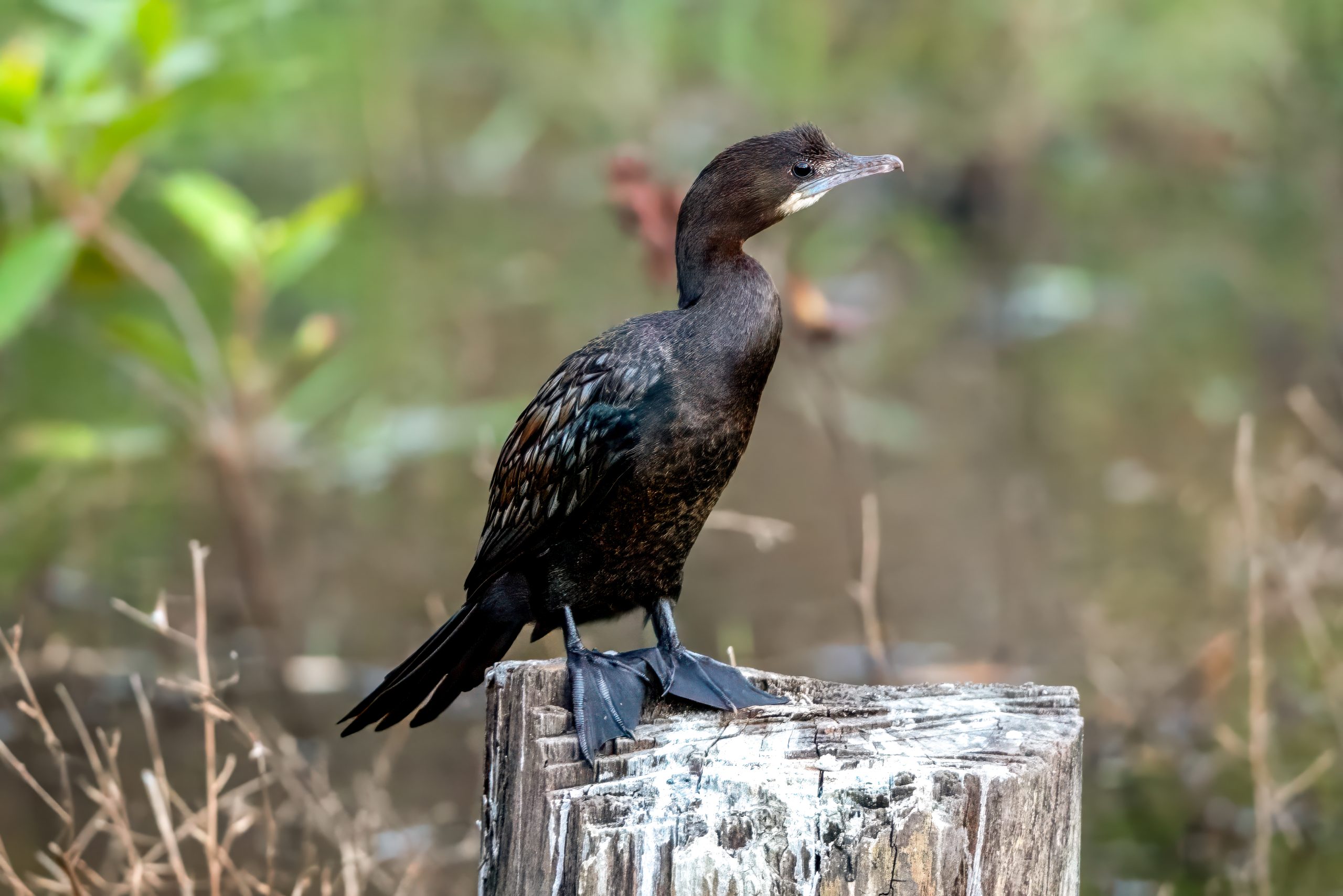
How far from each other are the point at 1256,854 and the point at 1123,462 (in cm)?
397

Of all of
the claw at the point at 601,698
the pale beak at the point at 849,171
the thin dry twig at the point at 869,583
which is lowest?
the claw at the point at 601,698

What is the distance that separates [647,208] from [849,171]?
1381 mm

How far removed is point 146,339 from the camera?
15.4 feet

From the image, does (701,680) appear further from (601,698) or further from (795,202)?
(795,202)

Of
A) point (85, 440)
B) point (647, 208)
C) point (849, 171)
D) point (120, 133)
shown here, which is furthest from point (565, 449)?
point (85, 440)

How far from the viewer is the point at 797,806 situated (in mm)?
2006

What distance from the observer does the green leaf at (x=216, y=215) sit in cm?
460

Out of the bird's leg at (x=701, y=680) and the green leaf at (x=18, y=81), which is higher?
the green leaf at (x=18, y=81)

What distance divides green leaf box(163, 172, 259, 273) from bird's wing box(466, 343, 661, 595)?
2.19m

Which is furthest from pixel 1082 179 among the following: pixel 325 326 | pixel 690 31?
pixel 325 326

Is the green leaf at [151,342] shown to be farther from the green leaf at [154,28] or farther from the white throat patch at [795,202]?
the white throat patch at [795,202]

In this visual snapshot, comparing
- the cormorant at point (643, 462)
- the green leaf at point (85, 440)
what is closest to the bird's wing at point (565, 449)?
the cormorant at point (643, 462)

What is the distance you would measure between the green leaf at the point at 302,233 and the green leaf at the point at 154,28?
623 millimetres

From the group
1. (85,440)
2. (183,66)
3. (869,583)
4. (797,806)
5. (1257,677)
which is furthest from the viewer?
(85,440)
